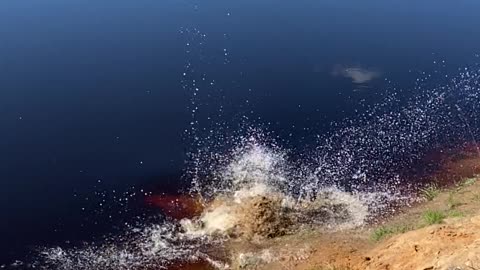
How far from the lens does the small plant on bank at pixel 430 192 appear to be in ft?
66.0

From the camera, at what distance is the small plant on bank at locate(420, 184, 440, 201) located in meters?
20.1

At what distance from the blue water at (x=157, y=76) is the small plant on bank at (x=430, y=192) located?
5.22 metres

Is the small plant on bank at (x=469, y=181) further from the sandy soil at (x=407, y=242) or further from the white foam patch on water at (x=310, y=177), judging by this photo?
the white foam patch on water at (x=310, y=177)

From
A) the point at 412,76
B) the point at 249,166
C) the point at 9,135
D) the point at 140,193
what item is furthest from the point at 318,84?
the point at 9,135

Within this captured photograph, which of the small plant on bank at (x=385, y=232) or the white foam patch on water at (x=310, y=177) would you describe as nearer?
the small plant on bank at (x=385, y=232)

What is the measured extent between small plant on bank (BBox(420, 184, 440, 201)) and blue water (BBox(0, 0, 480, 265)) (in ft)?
17.1

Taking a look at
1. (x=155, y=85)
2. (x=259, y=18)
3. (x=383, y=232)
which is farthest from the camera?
(x=259, y=18)

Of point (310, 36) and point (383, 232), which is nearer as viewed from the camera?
point (383, 232)

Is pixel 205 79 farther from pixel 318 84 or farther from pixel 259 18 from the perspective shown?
pixel 259 18

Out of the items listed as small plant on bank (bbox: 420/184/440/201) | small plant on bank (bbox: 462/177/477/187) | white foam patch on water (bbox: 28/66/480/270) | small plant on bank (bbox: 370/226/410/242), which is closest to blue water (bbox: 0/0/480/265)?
white foam patch on water (bbox: 28/66/480/270)

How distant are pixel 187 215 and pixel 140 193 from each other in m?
2.34

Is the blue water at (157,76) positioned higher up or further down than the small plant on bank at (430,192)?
higher up

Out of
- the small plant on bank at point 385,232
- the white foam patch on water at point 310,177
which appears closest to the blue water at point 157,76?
the white foam patch on water at point 310,177

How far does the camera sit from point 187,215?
1958 centimetres
